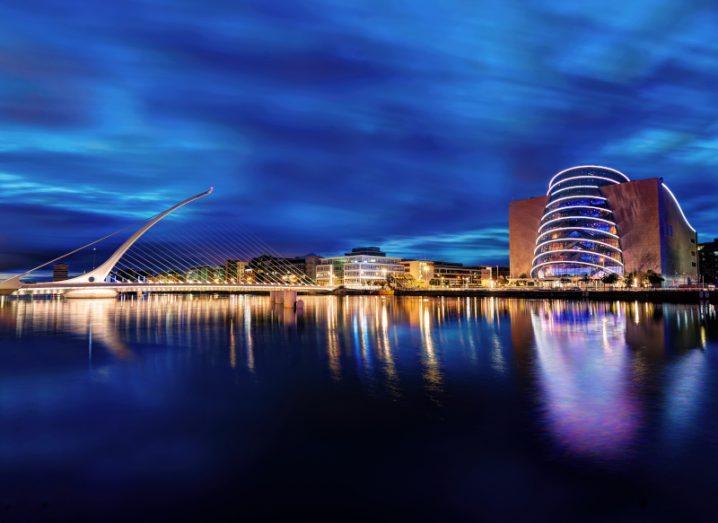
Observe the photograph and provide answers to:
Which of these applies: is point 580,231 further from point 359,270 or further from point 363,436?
point 363,436

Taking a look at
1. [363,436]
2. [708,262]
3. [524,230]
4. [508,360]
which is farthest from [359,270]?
[363,436]

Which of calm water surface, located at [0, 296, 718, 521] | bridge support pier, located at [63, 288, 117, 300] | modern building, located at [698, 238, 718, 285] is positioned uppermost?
modern building, located at [698, 238, 718, 285]

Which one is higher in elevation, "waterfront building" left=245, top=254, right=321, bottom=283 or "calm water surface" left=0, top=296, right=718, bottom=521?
"waterfront building" left=245, top=254, right=321, bottom=283

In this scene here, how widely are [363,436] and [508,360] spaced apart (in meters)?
8.73

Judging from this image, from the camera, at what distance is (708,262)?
412 feet

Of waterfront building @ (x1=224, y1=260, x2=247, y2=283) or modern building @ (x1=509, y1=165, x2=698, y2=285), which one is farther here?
waterfront building @ (x1=224, y1=260, x2=247, y2=283)

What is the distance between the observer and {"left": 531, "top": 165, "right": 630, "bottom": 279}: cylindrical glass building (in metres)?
85.5

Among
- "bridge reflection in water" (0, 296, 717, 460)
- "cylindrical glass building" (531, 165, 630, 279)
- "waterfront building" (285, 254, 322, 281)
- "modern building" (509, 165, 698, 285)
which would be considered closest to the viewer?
"bridge reflection in water" (0, 296, 717, 460)

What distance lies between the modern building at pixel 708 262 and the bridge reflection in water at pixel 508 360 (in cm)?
11455

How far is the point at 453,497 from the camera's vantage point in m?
5.71

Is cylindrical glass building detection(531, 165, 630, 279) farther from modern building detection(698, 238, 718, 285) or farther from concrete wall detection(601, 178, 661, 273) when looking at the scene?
modern building detection(698, 238, 718, 285)

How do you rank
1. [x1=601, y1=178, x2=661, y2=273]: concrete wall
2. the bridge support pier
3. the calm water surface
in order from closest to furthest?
the calm water surface
the bridge support pier
[x1=601, y1=178, x2=661, y2=273]: concrete wall

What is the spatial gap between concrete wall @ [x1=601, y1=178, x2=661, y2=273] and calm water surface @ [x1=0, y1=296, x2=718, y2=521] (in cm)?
7483

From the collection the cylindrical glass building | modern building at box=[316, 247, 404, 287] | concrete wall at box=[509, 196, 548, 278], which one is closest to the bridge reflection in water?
the cylindrical glass building
